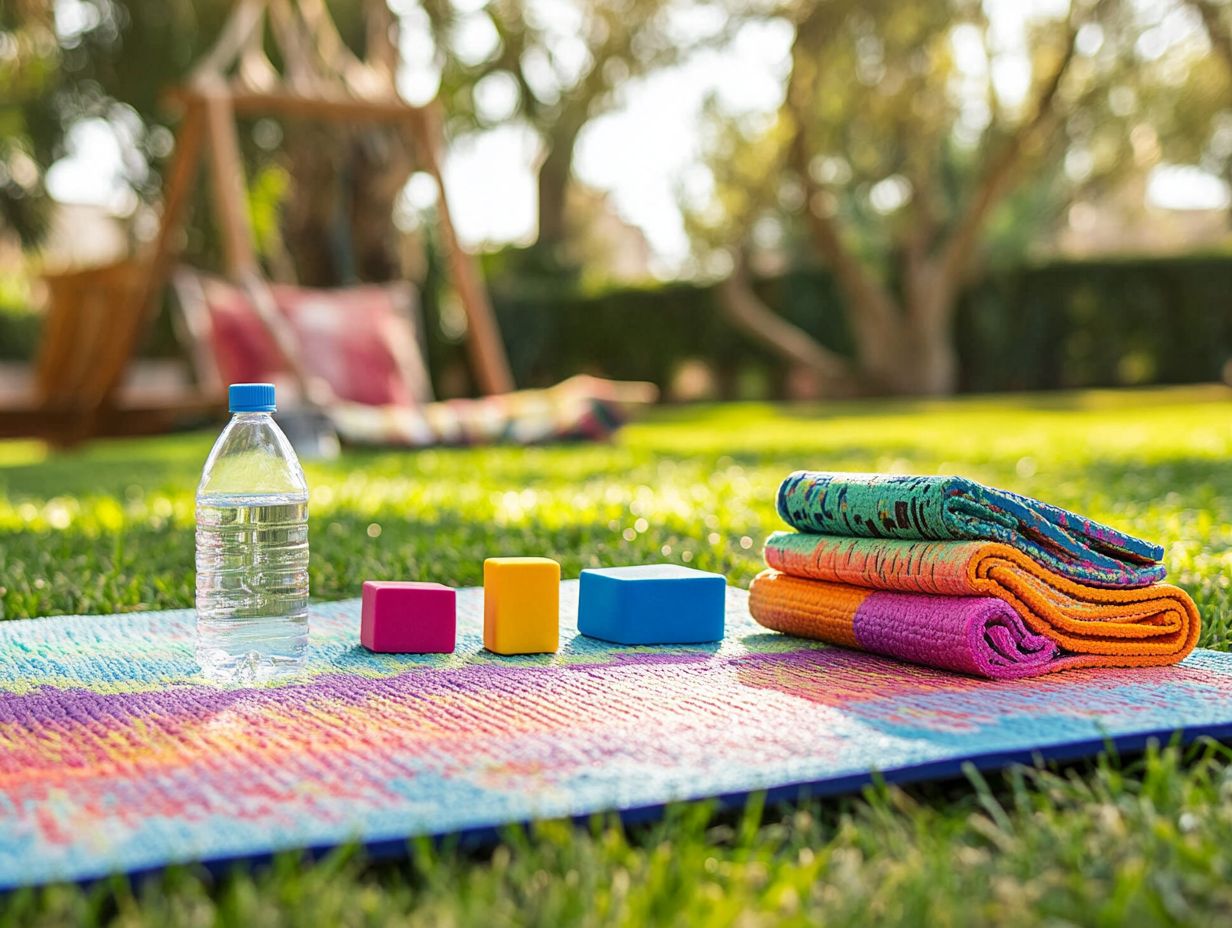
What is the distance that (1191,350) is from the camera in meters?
15.1

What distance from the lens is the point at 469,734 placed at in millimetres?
1643

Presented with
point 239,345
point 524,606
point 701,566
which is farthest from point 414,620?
point 239,345

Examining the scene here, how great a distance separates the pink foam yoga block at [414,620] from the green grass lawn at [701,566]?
0.76m

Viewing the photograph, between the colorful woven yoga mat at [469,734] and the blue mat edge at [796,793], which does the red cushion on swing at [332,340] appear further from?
the blue mat edge at [796,793]

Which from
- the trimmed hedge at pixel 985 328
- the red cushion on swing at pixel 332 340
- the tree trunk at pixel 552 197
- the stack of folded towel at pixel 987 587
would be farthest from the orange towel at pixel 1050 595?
the tree trunk at pixel 552 197

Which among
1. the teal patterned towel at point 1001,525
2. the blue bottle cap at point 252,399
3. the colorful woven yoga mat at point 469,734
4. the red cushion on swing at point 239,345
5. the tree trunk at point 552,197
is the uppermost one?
the tree trunk at point 552,197

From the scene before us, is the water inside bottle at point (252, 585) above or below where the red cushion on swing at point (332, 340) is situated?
below

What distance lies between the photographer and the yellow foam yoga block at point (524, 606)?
2191 mm

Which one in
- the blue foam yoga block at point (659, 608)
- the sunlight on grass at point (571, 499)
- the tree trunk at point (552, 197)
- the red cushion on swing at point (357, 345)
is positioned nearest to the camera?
the blue foam yoga block at point (659, 608)

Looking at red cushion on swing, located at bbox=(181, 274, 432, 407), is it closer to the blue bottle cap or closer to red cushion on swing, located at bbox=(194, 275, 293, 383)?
red cushion on swing, located at bbox=(194, 275, 293, 383)

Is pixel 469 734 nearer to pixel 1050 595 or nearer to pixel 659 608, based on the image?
pixel 659 608

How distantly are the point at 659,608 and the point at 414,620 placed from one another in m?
0.38

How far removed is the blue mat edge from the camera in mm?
1212

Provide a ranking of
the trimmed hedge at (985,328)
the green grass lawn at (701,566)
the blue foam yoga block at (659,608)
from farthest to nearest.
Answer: the trimmed hedge at (985,328) → the blue foam yoga block at (659,608) → the green grass lawn at (701,566)
